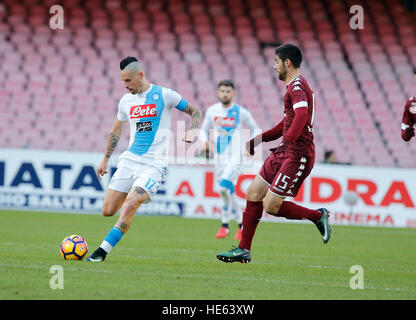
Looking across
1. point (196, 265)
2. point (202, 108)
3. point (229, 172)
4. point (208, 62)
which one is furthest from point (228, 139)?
point (208, 62)

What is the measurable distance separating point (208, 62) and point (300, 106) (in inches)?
602

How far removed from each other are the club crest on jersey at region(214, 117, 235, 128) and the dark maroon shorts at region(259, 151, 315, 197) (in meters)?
4.74

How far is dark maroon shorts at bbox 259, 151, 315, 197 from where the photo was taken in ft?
26.4

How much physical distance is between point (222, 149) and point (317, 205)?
4055mm

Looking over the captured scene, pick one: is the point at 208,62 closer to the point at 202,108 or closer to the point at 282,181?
the point at 202,108

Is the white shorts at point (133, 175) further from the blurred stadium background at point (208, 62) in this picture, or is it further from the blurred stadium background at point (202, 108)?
the blurred stadium background at point (208, 62)

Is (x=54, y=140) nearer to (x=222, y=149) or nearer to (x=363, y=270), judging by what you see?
(x=222, y=149)

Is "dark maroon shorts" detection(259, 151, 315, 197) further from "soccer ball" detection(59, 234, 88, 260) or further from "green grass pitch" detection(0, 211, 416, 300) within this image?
"soccer ball" detection(59, 234, 88, 260)

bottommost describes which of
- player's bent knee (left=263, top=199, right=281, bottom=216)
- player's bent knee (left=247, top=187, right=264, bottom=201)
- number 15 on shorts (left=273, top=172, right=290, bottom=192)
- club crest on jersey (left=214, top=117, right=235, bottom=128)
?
player's bent knee (left=263, top=199, right=281, bottom=216)

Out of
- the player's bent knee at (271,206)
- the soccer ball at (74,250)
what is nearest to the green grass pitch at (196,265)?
the soccer ball at (74,250)

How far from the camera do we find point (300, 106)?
7742mm

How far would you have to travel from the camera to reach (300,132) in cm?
775

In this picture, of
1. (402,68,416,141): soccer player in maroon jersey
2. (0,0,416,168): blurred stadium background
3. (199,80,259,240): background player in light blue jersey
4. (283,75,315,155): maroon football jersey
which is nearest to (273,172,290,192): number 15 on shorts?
(283,75,315,155): maroon football jersey
